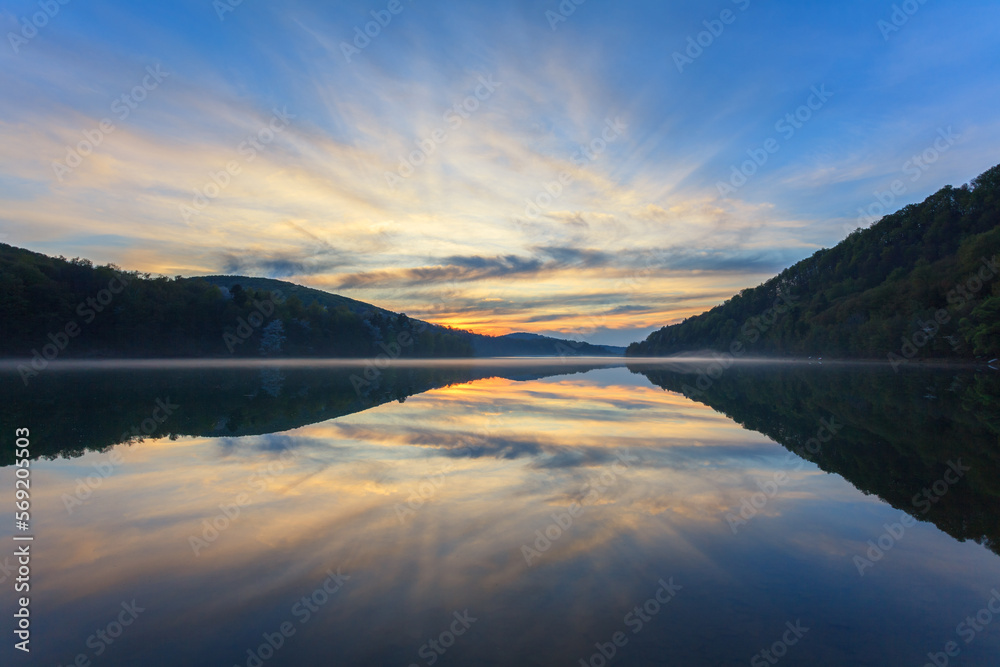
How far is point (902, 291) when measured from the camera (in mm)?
78375

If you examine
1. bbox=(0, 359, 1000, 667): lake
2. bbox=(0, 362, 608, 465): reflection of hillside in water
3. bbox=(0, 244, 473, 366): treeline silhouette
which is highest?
bbox=(0, 244, 473, 366): treeline silhouette

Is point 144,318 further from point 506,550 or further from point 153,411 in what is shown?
point 506,550

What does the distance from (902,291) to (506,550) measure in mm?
98582

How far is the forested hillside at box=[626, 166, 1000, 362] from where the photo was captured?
57594 mm

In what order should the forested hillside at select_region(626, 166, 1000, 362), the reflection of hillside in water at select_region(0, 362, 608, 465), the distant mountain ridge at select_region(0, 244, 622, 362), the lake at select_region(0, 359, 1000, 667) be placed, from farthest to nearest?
1. the distant mountain ridge at select_region(0, 244, 622, 362)
2. the forested hillside at select_region(626, 166, 1000, 362)
3. the reflection of hillside in water at select_region(0, 362, 608, 465)
4. the lake at select_region(0, 359, 1000, 667)

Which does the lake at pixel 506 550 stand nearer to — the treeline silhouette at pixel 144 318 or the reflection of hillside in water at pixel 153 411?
the reflection of hillside in water at pixel 153 411

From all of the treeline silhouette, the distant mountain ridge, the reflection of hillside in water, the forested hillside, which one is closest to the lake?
the reflection of hillside in water

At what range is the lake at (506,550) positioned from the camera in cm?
408

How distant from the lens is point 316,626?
4.25 m

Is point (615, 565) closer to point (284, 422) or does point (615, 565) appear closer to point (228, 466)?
point (228, 466)

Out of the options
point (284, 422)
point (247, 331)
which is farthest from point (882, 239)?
point (247, 331)

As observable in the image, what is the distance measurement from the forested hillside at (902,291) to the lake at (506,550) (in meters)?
57.1

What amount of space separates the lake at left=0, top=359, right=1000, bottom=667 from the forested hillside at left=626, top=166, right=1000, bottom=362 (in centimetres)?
5712

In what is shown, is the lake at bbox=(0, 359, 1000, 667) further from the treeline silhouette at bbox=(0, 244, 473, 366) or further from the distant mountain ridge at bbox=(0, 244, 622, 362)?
the treeline silhouette at bbox=(0, 244, 473, 366)
